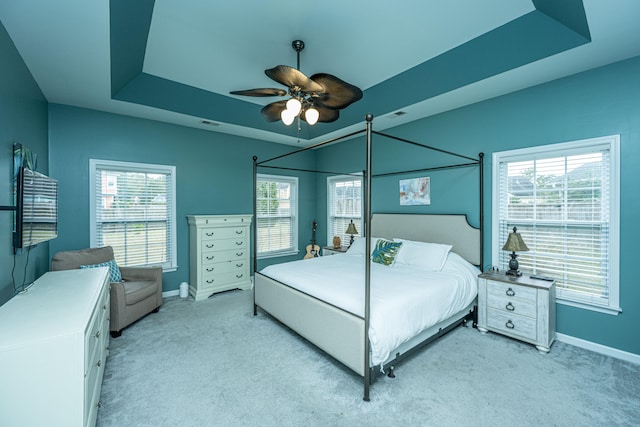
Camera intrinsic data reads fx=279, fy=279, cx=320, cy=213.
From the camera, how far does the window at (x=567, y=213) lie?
8.42 feet

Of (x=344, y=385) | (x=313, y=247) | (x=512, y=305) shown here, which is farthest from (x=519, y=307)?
(x=313, y=247)

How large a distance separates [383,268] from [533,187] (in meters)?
1.85

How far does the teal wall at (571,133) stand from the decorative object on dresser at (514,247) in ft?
1.18

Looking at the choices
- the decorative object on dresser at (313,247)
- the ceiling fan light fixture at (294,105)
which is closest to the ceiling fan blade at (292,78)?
the ceiling fan light fixture at (294,105)

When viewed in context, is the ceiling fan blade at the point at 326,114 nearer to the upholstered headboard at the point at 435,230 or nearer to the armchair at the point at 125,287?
the upholstered headboard at the point at 435,230

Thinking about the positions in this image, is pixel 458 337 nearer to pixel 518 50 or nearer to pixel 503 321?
pixel 503 321

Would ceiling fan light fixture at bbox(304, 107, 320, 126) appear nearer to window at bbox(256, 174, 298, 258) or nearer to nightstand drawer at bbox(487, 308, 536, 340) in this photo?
nightstand drawer at bbox(487, 308, 536, 340)

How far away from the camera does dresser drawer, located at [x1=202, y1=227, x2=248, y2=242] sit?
4203mm

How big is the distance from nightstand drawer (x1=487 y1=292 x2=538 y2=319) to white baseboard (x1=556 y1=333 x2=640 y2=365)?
20.5 inches

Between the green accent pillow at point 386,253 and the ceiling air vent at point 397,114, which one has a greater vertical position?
the ceiling air vent at point 397,114

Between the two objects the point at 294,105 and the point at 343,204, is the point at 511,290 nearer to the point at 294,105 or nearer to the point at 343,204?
the point at 294,105

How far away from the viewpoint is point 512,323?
2797 millimetres

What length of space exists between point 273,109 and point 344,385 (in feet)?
8.11

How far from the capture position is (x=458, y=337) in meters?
2.92
